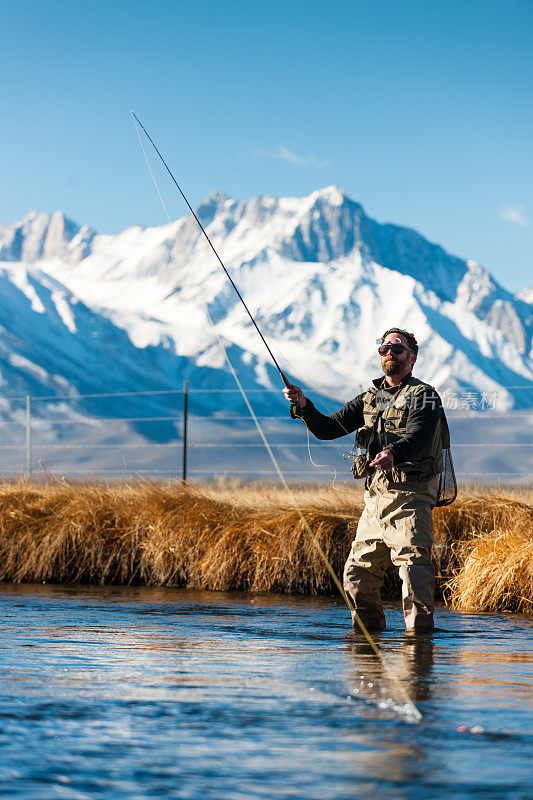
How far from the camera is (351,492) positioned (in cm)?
1058

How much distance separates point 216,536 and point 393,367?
398 centimetres

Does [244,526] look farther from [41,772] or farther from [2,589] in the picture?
[41,772]

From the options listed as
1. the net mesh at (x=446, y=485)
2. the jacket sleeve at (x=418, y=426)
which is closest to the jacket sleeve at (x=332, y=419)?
the jacket sleeve at (x=418, y=426)

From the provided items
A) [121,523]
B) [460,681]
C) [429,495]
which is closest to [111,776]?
[460,681]

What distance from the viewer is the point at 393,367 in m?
6.41

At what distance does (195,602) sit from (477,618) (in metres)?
2.16

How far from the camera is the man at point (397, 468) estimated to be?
20.6ft

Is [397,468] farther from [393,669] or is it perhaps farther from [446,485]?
[393,669]

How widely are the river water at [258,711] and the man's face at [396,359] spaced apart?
1.50 m

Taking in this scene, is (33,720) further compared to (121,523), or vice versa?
(121,523)

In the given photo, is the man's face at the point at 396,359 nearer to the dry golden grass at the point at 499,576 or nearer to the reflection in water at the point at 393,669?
the reflection in water at the point at 393,669

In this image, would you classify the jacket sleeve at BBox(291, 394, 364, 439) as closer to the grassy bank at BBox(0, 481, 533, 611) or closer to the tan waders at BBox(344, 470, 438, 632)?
the tan waders at BBox(344, 470, 438, 632)

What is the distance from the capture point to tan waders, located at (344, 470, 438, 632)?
249 inches

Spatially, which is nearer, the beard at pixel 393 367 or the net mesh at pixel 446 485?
the beard at pixel 393 367
